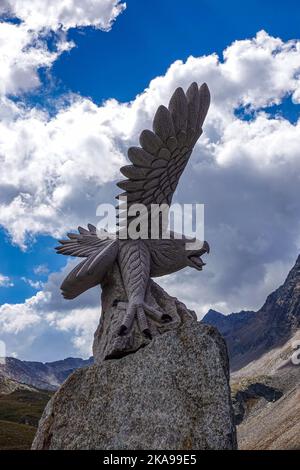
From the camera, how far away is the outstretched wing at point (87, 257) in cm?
1230

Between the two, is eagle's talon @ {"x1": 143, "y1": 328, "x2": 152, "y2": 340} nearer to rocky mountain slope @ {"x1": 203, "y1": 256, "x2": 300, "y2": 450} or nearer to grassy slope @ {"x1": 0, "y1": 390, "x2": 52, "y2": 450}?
rocky mountain slope @ {"x1": 203, "y1": 256, "x2": 300, "y2": 450}

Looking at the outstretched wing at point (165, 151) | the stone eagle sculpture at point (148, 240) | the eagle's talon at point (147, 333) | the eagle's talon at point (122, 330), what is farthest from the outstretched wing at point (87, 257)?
the eagle's talon at point (147, 333)

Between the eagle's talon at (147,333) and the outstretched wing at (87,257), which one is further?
the outstretched wing at (87,257)

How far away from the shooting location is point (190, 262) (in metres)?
13.3

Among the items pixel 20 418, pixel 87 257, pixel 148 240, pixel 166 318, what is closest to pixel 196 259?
pixel 148 240

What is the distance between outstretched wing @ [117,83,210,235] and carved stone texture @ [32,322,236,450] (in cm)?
347

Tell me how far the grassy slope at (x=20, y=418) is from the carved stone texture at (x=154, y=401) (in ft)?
188

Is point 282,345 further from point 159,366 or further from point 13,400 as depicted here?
point 159,366

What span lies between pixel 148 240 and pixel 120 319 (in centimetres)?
205

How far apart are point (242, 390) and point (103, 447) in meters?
129

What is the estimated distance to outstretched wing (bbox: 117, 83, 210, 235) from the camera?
38.1 feet

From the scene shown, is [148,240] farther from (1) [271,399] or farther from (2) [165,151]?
(1) [271,399]

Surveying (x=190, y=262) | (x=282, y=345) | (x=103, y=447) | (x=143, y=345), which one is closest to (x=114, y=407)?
(x=103, y=447)

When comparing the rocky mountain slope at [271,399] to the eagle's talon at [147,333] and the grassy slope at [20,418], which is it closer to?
the eagle's talon at [147,333]
